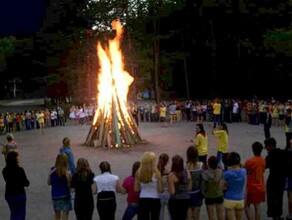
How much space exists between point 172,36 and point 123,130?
2876 centimetres

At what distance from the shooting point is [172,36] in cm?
5119

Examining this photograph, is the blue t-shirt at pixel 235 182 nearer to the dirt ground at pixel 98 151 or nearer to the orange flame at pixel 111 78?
the dirt ground at pixel 98 151

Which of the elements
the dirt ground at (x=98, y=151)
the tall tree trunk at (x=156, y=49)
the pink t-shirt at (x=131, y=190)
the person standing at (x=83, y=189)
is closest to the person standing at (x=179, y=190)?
the pink t-shirt at (x=131, y=190)

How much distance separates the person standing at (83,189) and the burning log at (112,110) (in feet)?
47.7

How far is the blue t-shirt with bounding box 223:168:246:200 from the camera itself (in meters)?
8.66

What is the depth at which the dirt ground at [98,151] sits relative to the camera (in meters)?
12.6

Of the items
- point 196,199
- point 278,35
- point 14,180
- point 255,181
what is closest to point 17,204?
point 14,180

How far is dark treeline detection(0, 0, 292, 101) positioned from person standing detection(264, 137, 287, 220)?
30.9 m

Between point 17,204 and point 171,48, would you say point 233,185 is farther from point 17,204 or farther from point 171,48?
point 171,48

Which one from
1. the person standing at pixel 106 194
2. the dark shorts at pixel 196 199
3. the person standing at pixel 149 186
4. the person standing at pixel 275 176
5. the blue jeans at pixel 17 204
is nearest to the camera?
the person standing at pixel 149 186

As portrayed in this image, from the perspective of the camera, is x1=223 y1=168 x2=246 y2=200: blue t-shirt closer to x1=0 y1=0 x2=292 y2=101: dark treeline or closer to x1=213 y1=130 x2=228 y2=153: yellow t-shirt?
x1=213 y1=130 x2=228 y2=153: yellow t-shirt

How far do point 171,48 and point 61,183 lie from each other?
144 feet

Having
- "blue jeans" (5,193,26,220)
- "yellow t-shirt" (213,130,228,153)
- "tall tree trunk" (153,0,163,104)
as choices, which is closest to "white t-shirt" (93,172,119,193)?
"blue jeans" (5,193,26,220)

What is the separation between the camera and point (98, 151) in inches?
883
